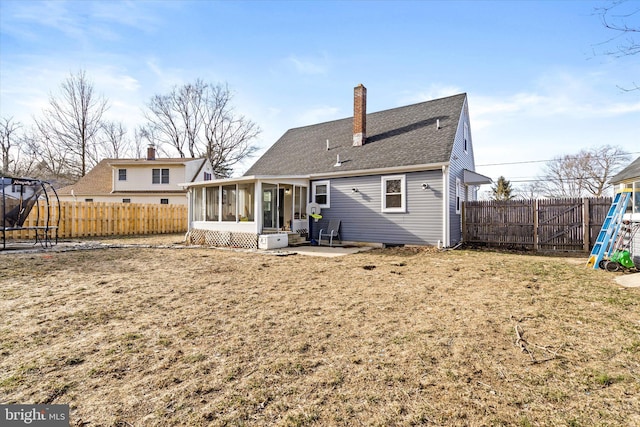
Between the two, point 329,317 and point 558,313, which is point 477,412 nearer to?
point 329,317

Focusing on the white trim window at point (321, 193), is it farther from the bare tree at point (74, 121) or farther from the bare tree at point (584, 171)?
the bare tree at point (74, 121)

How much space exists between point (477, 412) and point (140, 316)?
12.3 feet

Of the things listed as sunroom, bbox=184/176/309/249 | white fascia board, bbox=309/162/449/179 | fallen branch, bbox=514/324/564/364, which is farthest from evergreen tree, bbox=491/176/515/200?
fallen branch, bbox=514/324/564/364

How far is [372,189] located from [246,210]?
16.2 feet

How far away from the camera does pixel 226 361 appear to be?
2623 mm

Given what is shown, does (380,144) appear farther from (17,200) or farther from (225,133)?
(225,133)

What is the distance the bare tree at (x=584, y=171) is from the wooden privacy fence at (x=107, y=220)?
1294 inches

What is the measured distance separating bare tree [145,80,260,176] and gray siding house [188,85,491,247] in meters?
20.5

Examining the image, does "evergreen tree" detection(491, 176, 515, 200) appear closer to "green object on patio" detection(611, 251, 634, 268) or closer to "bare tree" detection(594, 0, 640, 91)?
"green object on patio" detection(611, 251, 634, 268)

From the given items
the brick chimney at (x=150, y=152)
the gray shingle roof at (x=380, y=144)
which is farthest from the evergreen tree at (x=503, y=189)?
the brick chimney at (x=150, y=152)

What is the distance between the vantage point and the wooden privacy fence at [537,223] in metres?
9.80

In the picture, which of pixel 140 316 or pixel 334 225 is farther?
pixel 334 225

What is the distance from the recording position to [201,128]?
1291 inches

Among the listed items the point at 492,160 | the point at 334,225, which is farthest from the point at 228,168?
the point at 492,160
